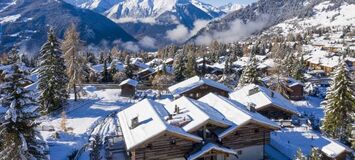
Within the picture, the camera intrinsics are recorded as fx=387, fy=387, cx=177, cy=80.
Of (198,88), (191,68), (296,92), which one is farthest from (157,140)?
(191,68)

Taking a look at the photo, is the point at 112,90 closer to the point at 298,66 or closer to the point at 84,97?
the point at 84,97

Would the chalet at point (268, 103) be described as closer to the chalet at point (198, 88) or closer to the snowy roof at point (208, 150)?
the chalet at point (198, 88)

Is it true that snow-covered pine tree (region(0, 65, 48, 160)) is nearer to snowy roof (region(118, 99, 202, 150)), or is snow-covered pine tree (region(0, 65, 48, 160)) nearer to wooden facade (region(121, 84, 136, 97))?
snowy roof (region(118, 99, 202, 150))

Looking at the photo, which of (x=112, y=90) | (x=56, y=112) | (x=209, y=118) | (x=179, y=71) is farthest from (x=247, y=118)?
(x=179, y=71)

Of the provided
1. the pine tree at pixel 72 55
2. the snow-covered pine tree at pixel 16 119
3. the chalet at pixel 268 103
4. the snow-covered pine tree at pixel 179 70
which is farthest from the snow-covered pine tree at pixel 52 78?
the snow-covered pine tree at pixel 179 70

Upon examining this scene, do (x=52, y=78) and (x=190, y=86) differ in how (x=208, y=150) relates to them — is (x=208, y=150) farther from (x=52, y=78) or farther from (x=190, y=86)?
(x=52, y=78)
